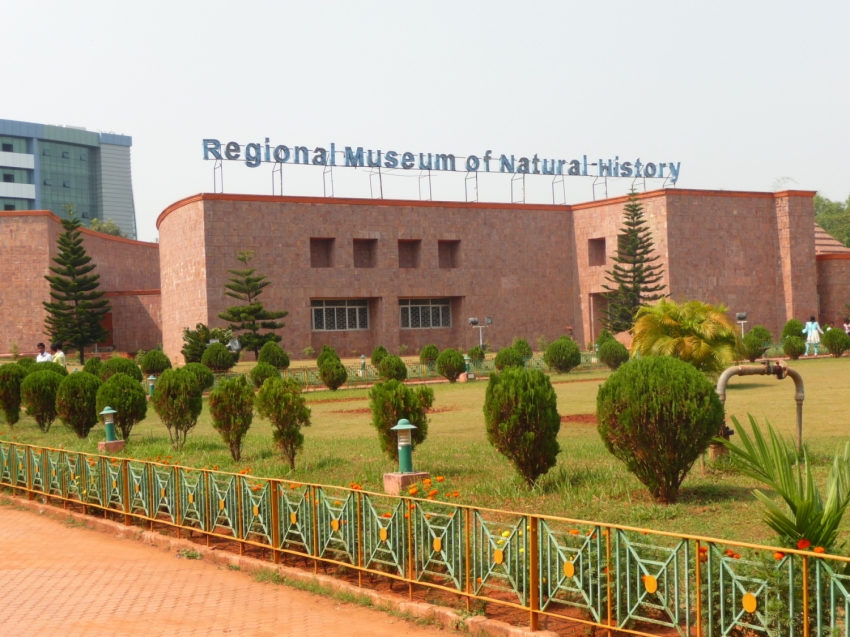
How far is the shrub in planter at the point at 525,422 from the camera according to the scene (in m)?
9.12

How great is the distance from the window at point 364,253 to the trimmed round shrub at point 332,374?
13.9m

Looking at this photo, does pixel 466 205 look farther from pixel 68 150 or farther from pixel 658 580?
pixel 68 150

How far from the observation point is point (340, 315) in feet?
130

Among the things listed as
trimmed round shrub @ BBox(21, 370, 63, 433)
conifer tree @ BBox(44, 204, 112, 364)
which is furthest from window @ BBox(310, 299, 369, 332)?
trimmed round shrub @ BBox(21, 370, 63, 433)

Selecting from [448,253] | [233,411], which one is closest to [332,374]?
[233,411]

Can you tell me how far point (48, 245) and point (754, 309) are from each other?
28.9 metres

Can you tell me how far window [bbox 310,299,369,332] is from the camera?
128 feet

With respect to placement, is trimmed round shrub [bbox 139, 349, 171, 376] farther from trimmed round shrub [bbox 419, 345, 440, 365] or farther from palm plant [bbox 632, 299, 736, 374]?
palm plant [bbox 632, 299, 736, 374]

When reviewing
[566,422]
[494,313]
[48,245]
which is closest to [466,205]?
[494,313]

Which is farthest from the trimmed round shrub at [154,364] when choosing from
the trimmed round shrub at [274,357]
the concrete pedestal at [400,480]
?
the concrete pedestal at [400,480]

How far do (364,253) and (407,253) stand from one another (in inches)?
75.5

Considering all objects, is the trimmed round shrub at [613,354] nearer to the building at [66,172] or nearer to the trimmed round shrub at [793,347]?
the trimmed round shrub at [793,347]

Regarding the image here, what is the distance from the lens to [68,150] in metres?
87.6

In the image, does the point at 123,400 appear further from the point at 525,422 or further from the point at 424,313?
the point at 424,313
